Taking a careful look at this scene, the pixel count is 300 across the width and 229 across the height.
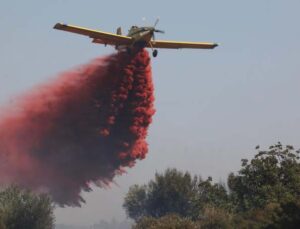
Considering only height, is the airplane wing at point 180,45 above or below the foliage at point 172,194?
below

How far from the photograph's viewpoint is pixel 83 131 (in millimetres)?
70750

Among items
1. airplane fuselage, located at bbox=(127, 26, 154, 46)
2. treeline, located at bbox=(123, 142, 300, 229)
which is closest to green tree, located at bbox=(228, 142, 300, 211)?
treeline, located at bbox=(123, 142, 300, 229)

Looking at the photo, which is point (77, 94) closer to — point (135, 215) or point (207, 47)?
point (207, 47)

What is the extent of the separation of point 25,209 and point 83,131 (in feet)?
76.6

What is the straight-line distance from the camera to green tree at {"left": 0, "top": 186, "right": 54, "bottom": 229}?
8256 centimetres

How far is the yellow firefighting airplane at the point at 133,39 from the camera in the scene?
2141 inches

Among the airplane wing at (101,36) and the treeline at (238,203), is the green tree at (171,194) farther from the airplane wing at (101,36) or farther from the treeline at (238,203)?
the airplane wing at (101,36)

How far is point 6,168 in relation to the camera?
80.6 metres

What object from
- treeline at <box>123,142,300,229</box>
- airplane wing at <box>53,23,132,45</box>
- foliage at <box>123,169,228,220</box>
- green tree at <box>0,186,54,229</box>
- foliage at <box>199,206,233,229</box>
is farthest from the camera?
foliage at <box>123,169,228,220</box>

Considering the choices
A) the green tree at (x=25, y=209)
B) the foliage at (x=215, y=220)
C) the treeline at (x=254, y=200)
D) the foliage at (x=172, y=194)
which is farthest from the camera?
the foliage at (x=172, y=194)

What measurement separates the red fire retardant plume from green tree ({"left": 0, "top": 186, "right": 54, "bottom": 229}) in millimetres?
3072

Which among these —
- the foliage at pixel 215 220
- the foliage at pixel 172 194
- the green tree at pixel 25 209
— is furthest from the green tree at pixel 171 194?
the foliage at pixel 215 220

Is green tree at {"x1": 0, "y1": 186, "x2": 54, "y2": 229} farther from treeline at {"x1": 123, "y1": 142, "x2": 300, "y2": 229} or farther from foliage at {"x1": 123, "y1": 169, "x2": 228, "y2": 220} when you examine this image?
foliage at {"x1": 123, "y1": 169, "x2": 228, "y2": 220}

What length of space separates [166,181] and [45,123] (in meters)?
54.1
